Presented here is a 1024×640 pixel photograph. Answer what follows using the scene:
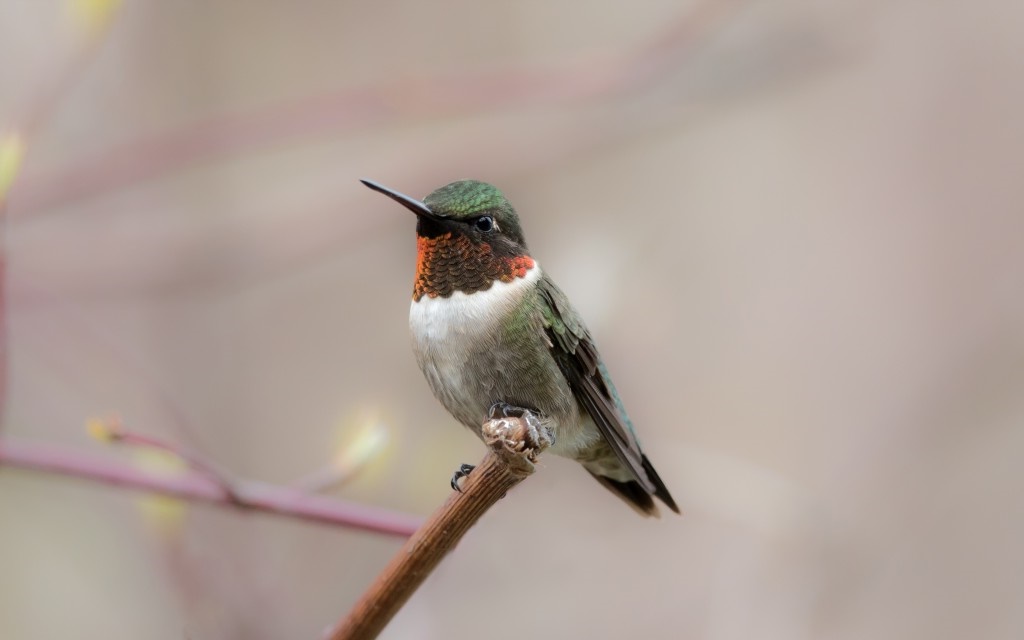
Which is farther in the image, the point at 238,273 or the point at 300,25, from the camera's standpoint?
the point at 300,25

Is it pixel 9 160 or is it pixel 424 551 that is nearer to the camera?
pixel 424 551

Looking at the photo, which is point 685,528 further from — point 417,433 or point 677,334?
point 417,433

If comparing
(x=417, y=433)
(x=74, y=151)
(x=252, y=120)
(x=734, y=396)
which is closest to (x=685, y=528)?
(x=734, y=396)

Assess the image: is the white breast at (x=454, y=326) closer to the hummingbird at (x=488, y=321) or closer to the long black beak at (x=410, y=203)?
the hummingbird at (x=488, y=321)

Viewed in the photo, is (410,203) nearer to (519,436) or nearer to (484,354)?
(484,354)

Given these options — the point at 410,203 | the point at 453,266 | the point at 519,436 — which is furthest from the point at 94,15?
the point at 519,436

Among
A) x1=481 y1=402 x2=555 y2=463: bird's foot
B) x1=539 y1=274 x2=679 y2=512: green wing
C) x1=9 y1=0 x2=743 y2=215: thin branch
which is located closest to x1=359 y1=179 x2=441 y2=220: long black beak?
x1=539 y1=274 x2=679 y2=512: green wing
